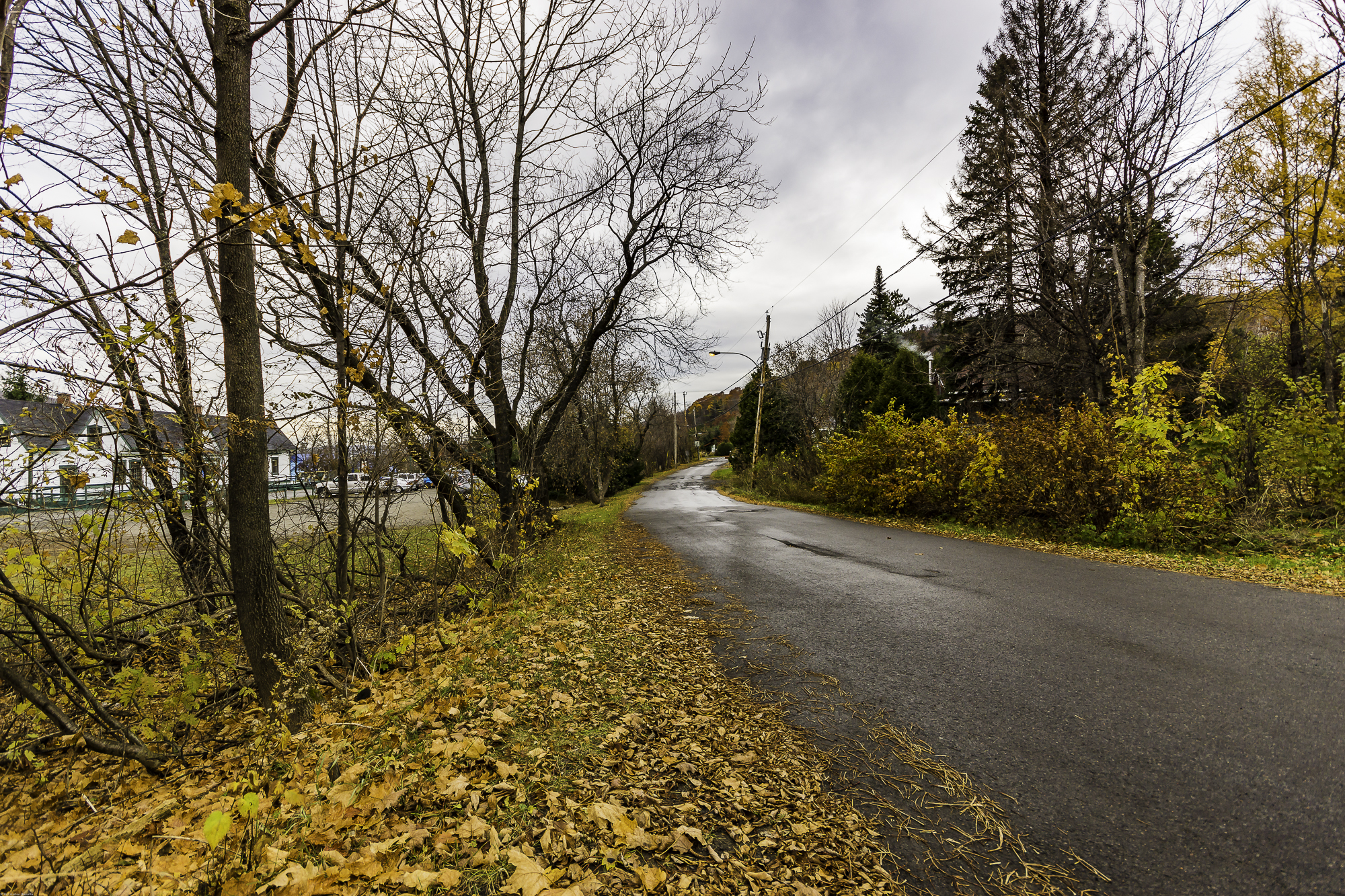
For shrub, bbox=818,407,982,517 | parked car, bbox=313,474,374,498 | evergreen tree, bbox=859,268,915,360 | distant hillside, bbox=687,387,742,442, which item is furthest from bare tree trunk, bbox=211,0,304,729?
distant hillside, bbox=687,387,742,442

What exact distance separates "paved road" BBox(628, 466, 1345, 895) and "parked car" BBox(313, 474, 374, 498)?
412 centimetres

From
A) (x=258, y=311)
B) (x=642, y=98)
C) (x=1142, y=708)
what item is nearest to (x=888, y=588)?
(x=1142, y=708)

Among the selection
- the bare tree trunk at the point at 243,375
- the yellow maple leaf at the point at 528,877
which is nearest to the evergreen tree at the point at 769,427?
the bare tree trunk at the point at 243,375

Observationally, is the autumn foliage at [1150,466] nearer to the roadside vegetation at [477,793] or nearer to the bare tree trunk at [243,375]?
the roadside vegetation at [477,793]

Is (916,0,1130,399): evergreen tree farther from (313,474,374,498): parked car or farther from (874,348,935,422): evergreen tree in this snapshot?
(313,474,374,498): parked car

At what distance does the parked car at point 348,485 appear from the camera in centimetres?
475

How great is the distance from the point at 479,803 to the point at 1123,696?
4.11m

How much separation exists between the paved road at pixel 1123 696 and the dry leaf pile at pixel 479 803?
1021 millimetres

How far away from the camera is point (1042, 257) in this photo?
15.6 m

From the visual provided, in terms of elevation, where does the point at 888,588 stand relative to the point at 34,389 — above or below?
below

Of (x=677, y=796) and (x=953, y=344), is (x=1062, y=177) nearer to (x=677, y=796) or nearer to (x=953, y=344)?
(x=953, y=344)

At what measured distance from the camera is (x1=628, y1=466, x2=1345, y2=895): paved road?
237cm

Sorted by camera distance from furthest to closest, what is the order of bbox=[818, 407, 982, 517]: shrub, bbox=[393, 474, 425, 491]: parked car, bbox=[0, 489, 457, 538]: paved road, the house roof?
bbox=[818, 407, 982, 517]: shrub < bbox=[393, 474, 425, 491]: parked car < bbox=[0, 489, 457, 538]: paved road < the house roof

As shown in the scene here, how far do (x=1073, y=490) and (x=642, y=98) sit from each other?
34.5ft
